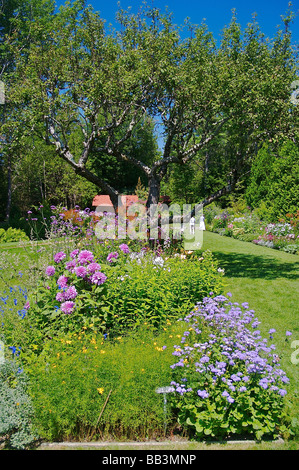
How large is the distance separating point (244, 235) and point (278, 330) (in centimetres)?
1056

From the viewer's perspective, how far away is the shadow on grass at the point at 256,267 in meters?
8.16

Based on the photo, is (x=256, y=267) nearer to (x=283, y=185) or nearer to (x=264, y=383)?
(x=283, y=185)

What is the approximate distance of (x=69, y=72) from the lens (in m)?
9.29

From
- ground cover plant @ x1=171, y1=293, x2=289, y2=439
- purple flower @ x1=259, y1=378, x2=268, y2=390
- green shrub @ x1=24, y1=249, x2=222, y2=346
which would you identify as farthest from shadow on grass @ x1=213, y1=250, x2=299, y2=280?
purple flower @ x1=259, y1=378, x2=268, y2=390

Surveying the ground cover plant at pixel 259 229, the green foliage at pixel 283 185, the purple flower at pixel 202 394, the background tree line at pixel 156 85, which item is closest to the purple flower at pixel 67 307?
the purple flower at pixel 202 394

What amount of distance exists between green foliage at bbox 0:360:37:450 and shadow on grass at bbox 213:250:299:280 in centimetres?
599

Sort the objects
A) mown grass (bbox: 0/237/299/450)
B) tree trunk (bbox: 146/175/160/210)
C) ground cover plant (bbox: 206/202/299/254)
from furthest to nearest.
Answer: ground cover plant (bbox: 206/202/299/254) < tree trunk (bbox: 146/175/160/210) < mown grass (bbox: 0/237/299/450)

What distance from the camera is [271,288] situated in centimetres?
707

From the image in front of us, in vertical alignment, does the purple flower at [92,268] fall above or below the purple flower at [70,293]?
above

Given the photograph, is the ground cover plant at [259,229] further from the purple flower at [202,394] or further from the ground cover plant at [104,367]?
the purple flower at [202,394]

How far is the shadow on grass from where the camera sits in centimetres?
816

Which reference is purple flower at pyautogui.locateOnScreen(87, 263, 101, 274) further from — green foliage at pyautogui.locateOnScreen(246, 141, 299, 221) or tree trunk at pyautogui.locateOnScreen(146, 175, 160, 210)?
green foliage at pyautogui.locateOnScreen(246, 141, 299, 221)

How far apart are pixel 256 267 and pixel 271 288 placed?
6.75 feet
